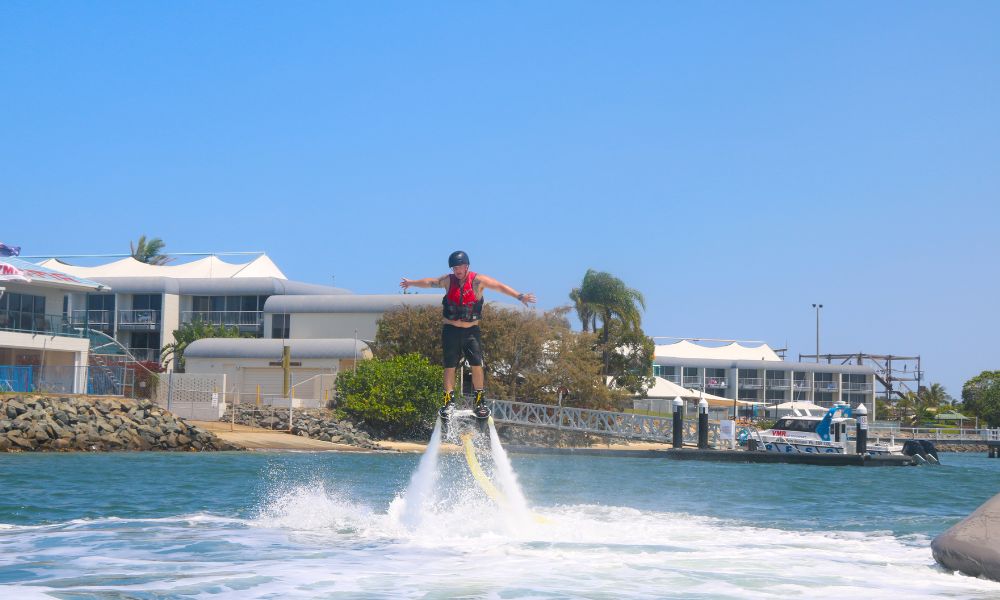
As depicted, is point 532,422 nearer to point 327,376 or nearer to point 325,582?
point 327,376

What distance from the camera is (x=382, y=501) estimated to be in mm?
19812

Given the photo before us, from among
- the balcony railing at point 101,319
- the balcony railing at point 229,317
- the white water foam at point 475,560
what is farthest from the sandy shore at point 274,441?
the white water foam at point 475,560

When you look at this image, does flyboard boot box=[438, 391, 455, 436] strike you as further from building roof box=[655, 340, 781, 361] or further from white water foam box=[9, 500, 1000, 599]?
building roof box=[655, 340, 781, 361]

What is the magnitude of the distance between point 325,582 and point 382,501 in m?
9.64

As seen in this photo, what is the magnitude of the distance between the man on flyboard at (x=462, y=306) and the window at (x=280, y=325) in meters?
53.1

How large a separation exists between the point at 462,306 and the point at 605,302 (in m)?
55.4

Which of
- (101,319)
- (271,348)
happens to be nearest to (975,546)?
(271,348)

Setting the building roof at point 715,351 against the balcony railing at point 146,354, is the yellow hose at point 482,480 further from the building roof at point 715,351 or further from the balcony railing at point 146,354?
the building roof at point 715,351

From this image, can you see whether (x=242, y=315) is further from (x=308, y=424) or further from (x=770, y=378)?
(x=770, y=378)

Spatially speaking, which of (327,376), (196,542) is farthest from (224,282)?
(196,542)

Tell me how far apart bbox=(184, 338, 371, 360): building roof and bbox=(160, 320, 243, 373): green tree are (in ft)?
13.8

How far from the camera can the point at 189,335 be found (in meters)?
66.4

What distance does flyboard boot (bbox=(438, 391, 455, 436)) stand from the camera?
47.8 feet

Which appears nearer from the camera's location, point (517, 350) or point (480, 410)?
point (480, 410)
